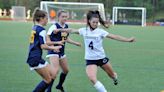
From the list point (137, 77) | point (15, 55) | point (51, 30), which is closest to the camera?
point (51, 30)

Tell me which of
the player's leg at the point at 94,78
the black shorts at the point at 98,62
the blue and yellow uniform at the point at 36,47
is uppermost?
the blue and yellow uniform at the point at 36,47

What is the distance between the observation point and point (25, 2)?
6656 cm

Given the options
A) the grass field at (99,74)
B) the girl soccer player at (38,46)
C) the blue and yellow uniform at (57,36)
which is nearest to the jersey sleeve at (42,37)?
the girl soccer player at (38,46)

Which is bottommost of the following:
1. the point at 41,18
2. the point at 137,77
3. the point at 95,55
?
the point at 137,77

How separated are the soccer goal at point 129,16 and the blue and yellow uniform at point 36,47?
47.9 m

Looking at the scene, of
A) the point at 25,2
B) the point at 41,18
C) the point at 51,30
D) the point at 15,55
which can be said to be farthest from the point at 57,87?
the point at 25,2

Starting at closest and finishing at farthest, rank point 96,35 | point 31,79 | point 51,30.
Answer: point 96,35, point 51,30, point 31,79

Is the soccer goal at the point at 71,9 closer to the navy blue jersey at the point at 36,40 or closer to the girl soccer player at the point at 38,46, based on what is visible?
the girl soccer player at the point at 38,46

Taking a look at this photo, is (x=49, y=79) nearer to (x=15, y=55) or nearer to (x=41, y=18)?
(x=41, y=18)

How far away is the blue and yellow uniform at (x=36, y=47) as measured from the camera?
26.1ft

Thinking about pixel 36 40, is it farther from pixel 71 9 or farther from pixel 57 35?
pixel 71 9

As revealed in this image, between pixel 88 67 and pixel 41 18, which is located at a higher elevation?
pixel 41 18

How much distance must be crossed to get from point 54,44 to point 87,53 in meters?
0.60

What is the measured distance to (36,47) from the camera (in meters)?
7.99
